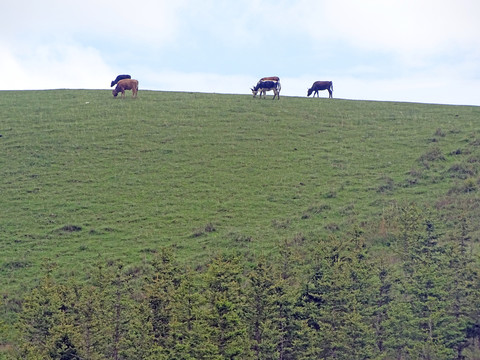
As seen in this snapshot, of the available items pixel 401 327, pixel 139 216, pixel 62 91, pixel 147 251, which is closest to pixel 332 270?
pixel 401 327

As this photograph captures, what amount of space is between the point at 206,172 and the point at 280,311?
19.8 metres

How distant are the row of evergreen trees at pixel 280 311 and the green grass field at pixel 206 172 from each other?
4376mm

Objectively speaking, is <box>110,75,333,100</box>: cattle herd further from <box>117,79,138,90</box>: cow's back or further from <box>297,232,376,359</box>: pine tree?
<box>297,232,376,359</box>: pine tree

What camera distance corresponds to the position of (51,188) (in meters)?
40.8

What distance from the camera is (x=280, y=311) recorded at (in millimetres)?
24328

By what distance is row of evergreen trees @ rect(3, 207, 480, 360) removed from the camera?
74.0ft

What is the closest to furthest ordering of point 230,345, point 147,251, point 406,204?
point 230,345 → point 147,251 → point 406,204

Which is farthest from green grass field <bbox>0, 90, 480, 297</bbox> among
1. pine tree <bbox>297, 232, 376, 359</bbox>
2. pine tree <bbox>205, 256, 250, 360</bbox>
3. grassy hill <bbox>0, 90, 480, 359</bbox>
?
pine tree <bbox>205, 256, 250, 360</bbox>

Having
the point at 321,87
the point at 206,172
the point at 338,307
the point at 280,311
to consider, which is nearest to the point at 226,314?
the point at 280,311

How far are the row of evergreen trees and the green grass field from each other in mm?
4376

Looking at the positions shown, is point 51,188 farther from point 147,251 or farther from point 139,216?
point 147,251

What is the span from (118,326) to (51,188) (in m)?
19.2

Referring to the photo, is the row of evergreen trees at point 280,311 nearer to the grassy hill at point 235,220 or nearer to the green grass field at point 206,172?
the grassy hill at point 235,220

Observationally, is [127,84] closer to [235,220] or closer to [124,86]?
[124,86]
